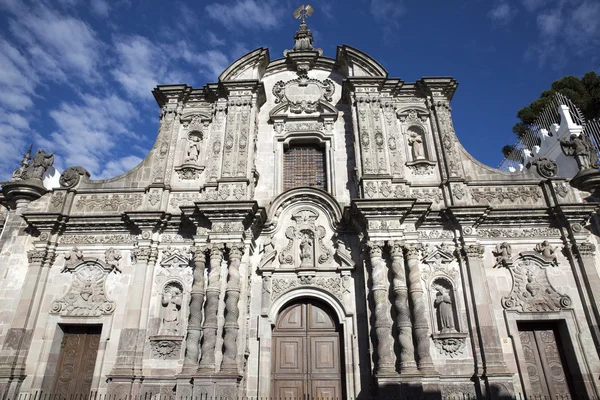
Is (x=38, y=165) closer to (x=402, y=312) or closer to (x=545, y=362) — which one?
(x=402, y=312)

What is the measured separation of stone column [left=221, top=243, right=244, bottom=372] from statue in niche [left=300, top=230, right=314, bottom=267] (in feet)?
5.85

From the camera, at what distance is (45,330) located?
35.4 feet

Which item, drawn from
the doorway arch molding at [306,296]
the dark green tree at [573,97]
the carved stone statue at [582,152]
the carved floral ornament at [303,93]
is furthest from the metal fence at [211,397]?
the dark green tree at [573,97]

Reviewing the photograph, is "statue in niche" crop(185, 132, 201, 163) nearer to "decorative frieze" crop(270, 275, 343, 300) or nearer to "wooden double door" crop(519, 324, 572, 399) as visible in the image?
"decorative frieze" crop(270, 275, 343, 300)

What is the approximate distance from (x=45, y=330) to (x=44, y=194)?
13.9 feet

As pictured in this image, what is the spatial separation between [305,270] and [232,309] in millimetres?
2334

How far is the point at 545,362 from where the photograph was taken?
10195 millimetres

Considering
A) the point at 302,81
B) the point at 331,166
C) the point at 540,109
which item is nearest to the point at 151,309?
the point at 331,166

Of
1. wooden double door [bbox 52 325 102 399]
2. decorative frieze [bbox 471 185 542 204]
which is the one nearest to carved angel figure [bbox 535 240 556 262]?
decorative frieze [bbox 471 185 542 204]

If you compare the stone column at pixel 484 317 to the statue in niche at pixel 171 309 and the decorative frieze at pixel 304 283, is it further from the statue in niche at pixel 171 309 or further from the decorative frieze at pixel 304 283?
the statue in niche at pixel 171 309

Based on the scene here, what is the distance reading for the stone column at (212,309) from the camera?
380 inches

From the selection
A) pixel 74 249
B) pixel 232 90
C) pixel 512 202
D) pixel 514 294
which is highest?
pixel 232 90

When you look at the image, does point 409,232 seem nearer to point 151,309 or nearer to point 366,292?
point 366,292

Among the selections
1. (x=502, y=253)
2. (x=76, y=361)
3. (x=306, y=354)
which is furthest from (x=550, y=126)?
(x=76, y=361)
